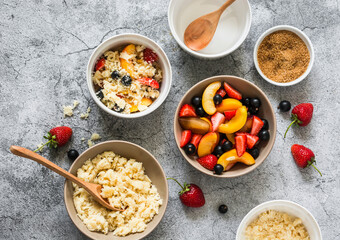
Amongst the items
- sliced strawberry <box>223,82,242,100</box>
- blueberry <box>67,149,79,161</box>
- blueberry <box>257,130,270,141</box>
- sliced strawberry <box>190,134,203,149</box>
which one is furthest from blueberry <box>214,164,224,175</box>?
blueberry <box>67,149,79,161</box>

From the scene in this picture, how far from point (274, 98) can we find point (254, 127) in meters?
0.27

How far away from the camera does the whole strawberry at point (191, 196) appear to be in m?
1.89

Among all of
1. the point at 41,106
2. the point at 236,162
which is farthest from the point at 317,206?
the point at 41,106

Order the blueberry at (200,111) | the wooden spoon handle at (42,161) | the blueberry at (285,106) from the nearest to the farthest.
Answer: the wooden spoon handle at (42,161) < the blueberry at (200,111) < the blueberry at (285,106)

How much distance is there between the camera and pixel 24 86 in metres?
1.95

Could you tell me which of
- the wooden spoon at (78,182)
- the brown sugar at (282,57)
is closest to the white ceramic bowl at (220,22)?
the brown sugar at (282,57)

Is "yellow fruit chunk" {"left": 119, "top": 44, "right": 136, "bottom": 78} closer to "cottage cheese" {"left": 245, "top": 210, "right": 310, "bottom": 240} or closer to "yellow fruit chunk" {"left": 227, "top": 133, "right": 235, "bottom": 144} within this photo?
"yellow fruit chunk" {"left": 227, "top": 133, "right": 235, "bottom": 144}

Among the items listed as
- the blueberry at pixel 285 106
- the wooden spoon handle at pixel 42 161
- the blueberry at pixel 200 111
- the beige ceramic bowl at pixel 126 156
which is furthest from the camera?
the blueberry at pixel 285 106

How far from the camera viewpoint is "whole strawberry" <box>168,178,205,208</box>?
6.22 feet

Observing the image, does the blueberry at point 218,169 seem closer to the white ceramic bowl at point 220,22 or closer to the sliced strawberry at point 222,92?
the sliced strawberry at point 222,92

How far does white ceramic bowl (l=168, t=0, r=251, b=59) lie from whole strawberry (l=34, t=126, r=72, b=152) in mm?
716

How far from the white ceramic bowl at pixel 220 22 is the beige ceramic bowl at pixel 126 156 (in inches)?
22.7

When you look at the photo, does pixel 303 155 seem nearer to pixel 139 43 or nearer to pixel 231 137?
pixel 231 137

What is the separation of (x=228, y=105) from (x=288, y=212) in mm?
615
